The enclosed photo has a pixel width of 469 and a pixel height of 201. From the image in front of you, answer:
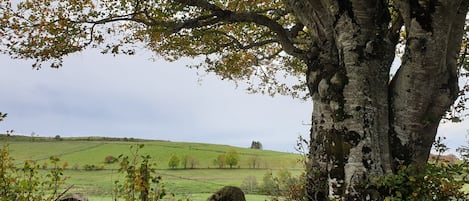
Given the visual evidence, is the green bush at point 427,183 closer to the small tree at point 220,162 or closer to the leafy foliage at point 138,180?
the leafy foliage at point 138,180

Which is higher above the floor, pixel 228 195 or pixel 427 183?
pixel 427 183

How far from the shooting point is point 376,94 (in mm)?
6711

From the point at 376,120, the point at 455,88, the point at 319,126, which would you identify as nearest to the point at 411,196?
the point at 376,120

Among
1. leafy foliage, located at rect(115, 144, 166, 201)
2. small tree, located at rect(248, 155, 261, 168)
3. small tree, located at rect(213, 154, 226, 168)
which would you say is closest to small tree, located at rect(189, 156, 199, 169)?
small tree, located at rect(213, 154, 226, 168)

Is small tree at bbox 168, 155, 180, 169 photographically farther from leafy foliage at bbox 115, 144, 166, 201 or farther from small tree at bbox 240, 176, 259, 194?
leafy foliage at bbox 115, 144, 166, 201

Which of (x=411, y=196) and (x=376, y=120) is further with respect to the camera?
(x=376, y=120)

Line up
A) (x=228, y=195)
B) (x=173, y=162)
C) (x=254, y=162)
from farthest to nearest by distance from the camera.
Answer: (x=254, y=162) → (x=173, y=162) → (x=228, y=195)

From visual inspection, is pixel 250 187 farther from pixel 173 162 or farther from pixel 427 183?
pixel 173 162

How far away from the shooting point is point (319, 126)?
7289 millimetres

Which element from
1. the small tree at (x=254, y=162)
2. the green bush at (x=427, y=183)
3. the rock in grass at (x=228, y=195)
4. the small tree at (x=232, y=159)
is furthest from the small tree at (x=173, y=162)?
the green bush at (x=427, y=183)

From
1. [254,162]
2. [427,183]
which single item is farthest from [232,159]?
[427,183]

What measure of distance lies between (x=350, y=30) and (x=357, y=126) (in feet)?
5.55

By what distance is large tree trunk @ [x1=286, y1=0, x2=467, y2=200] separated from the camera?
21.2ft

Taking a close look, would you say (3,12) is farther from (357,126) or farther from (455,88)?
(455,88)
